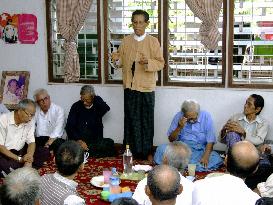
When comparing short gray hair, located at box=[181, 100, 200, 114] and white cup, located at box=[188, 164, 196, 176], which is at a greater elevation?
short gray hair, located at box=[181, 100, 200, 114]

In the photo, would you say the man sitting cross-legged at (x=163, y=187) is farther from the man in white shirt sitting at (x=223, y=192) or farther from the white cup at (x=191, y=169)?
the white cup at (x=191, y=169)

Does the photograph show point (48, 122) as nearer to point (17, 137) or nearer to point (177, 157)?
point (17, 137)

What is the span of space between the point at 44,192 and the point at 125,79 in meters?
2.87

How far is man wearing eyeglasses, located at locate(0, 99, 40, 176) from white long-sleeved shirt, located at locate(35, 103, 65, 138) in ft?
2.94

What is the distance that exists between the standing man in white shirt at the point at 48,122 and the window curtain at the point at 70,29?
486 millimetres

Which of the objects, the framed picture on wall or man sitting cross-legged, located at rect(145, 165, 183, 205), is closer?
man sitting cross-legged, located at rect(145, 165, 183, 205)

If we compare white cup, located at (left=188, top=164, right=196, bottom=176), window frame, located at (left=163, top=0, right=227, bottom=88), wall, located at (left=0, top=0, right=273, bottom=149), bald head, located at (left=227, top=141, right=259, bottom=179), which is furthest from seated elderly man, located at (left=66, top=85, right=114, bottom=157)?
bald head, located at (left=227, top=141, right=259, bottom=179)

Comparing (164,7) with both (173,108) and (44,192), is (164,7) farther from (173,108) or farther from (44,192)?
(44,192)

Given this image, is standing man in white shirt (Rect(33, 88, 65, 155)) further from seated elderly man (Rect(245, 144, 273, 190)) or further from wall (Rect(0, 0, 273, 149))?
seated elderly man (Rect(245, 144, 273, 190))

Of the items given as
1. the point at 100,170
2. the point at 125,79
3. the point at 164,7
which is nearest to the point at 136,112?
the point at 125,79

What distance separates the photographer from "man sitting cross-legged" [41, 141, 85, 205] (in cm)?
269

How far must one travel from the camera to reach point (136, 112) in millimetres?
5465

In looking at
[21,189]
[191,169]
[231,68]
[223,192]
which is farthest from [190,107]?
[21,189]

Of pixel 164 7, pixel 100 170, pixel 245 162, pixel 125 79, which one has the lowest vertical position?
pixel 100 170
